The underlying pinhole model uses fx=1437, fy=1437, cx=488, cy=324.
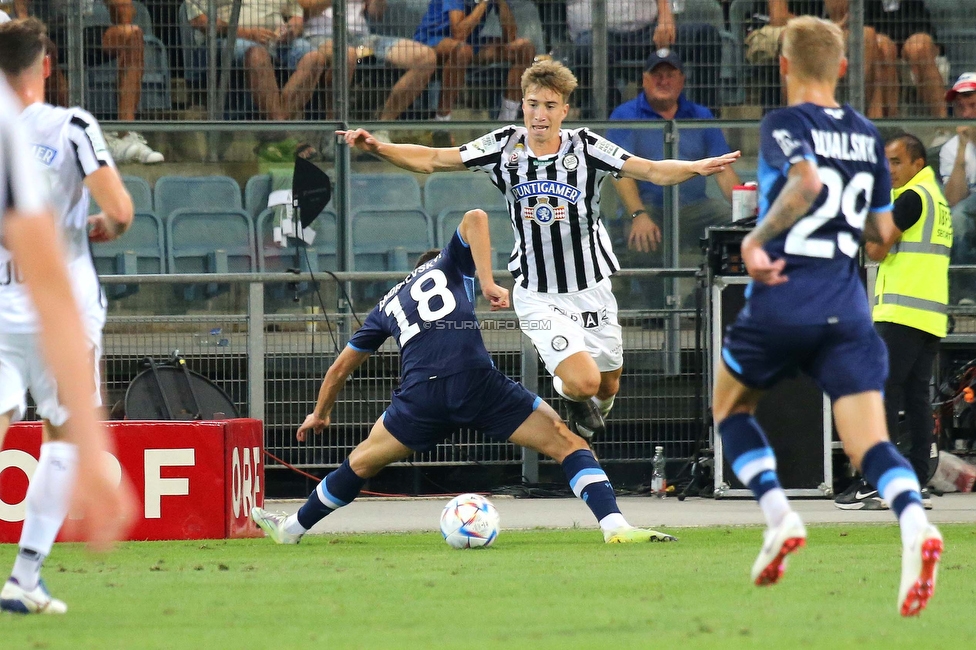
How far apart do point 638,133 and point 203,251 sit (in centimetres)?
361

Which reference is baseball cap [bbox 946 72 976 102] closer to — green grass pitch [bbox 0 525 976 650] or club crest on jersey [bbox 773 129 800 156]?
green grass pitch [bbox 0 525 976 650]

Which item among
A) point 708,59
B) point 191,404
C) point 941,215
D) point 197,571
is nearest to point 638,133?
point 708,59

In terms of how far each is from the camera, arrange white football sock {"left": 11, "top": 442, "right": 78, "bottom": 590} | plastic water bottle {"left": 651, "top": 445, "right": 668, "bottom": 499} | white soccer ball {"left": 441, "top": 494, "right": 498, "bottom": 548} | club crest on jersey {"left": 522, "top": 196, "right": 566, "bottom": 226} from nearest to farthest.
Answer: white football sock {"left": 11, "top": 442, "right": 78, "bottom": 590}, white soccer ball {"left": 441, "top": 494, "right": 498, "bottom": 548}, club crest on jersey {"left": 522, "top": 196, "right": 566, "bottom": 226}, plastic water bottle {"left": 651, "top": 445, "right": 668, "bottom": 499}

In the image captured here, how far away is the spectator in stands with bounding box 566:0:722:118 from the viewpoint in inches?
471

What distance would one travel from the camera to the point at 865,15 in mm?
12141

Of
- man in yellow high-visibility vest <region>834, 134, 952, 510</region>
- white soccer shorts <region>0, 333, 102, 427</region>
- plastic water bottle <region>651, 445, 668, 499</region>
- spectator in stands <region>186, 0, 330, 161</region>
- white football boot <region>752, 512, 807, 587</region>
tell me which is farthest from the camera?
spectator in stands <region>186, 0, 330, 161</region>

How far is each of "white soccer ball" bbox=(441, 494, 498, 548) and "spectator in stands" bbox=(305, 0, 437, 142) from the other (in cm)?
520

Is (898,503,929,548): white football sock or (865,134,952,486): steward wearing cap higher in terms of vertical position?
(865,134,952,486): steward wearing cap

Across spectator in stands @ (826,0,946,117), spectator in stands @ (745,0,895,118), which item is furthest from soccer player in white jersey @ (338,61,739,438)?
spectator in stands @ (826,0,946,117)

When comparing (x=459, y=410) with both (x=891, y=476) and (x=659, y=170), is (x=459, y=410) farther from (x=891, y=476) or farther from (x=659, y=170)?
(x=891, y=476)

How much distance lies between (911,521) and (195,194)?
314 inches

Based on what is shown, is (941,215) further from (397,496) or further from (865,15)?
(397,496)

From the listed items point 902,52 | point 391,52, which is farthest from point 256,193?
point 902,52

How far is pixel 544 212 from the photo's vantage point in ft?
28.2
